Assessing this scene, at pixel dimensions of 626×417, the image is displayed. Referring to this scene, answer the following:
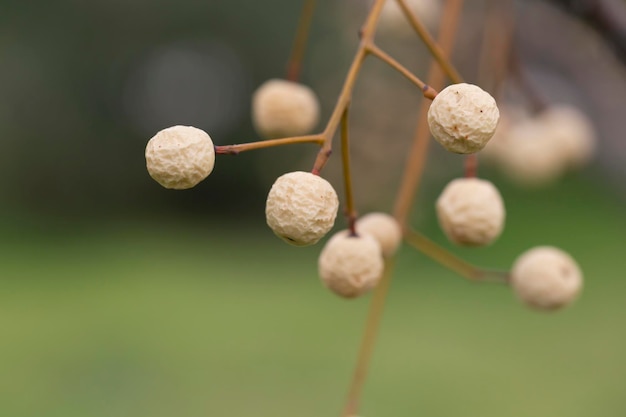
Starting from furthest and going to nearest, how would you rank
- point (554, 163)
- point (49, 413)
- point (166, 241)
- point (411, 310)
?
point (166, 241), point (411, 310), point (49, 413), point (554, 163)

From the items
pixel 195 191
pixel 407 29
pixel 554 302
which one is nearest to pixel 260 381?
pixel 407 29

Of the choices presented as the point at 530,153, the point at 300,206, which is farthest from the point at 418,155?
the point at 530,153

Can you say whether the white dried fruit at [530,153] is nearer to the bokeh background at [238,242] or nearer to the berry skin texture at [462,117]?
the bokeh background at [238,242]

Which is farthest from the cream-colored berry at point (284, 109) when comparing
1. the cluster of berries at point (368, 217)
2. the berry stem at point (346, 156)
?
the berry stem at point (346, 156)

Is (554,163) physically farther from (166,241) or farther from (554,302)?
(166,241)

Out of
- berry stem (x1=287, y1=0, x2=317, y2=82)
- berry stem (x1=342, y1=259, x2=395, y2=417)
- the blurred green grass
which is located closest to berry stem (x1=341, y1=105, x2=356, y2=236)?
berry stem (x1=342, y1=259, x2=395, y2=417)

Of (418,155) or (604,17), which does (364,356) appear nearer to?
(418,155)
